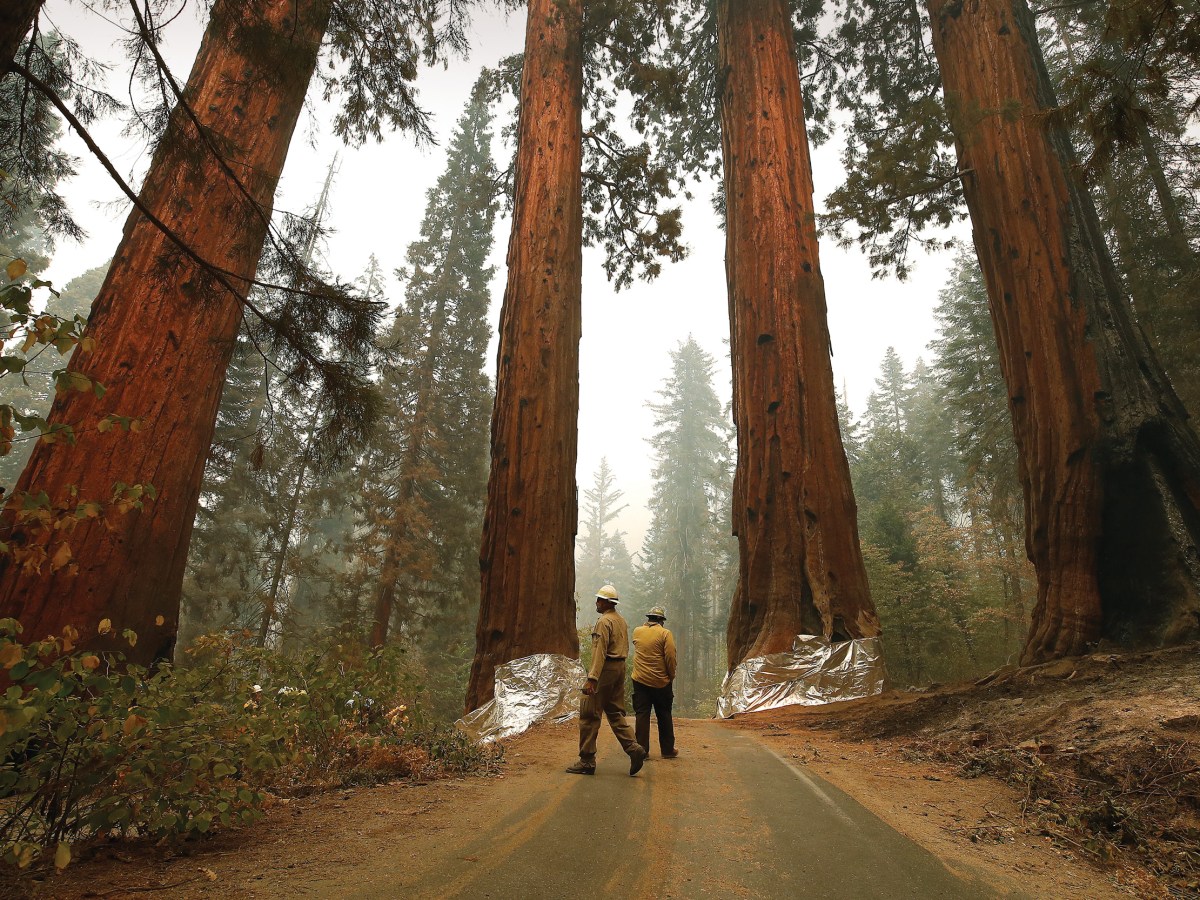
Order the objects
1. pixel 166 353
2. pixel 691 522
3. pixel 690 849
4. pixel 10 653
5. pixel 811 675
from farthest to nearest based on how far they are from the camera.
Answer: pixel 691 522, pixel 811 675, pixel 166 353, pixel 690 849, pixel 10 653

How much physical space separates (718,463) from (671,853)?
3804cm

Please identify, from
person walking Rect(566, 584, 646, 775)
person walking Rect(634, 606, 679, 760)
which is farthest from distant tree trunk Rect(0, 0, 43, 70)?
person walking Rect(634, 606, 679, 760)

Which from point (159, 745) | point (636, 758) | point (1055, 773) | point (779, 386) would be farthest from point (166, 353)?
point (779, 386)

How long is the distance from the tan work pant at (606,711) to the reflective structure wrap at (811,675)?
3.52 meters

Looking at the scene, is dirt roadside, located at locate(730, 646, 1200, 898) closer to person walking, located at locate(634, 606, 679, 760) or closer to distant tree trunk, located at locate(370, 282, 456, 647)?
person walking, located at locate(634, 606, 679, 760)

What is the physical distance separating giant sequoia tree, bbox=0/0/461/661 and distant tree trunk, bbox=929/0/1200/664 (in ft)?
17.2

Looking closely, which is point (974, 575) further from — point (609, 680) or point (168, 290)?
point (168, 290)

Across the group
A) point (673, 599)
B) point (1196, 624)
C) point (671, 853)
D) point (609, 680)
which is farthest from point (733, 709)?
point (673, 599)

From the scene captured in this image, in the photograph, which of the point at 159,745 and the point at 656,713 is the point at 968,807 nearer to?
the point at 656,713

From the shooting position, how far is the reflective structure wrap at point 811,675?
7352 mm

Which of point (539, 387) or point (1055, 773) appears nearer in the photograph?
point (1055, 773)

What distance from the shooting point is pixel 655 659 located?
17.1ft

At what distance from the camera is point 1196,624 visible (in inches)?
193

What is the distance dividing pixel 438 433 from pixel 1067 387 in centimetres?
1626
